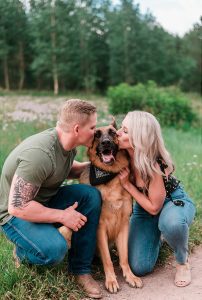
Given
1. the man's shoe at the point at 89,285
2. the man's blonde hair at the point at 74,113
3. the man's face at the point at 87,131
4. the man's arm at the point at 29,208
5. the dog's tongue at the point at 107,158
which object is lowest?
the man's shoe at the point at 89,285

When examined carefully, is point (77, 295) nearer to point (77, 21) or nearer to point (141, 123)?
point (141, 123)

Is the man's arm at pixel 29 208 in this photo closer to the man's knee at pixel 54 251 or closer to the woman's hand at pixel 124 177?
the man's knee at pixel 54 251

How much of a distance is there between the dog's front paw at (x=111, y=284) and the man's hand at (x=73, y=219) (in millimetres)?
591

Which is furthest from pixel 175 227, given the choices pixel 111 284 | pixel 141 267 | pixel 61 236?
pixel 61 236

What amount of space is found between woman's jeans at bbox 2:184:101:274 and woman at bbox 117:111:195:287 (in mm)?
439

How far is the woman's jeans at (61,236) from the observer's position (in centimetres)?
353

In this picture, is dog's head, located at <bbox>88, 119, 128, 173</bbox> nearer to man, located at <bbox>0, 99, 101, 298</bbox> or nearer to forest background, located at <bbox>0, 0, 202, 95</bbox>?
man, located at <bbox>0, 99, 101, 298</bbox>

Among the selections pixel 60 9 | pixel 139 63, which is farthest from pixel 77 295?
pixel 139 63

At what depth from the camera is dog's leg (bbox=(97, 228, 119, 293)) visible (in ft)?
12.9

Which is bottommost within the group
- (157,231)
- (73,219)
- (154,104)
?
(154,104)

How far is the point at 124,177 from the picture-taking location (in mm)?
4156

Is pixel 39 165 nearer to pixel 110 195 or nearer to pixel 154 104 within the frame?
pixel 110 195

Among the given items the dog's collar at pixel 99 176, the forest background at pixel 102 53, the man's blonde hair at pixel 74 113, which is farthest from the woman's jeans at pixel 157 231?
the forest background at pixel 102 53

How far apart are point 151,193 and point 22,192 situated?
1200mm
